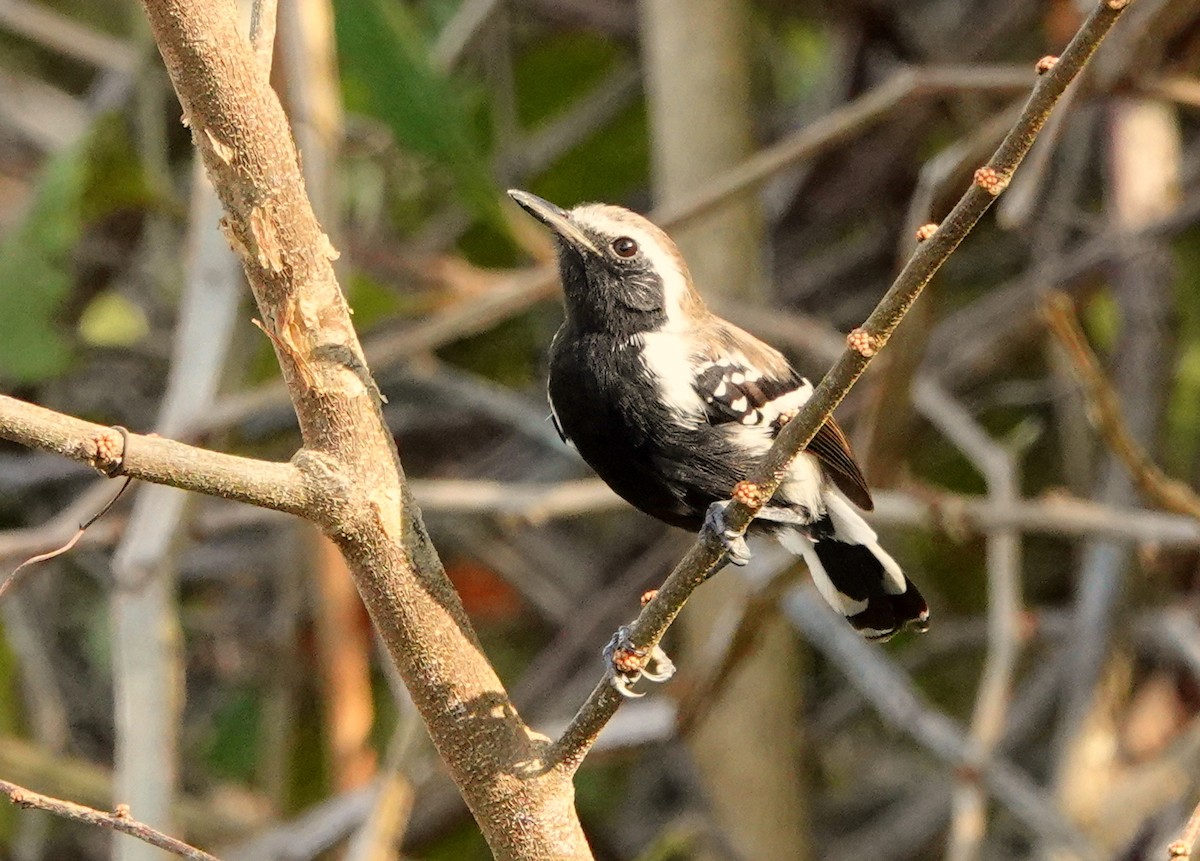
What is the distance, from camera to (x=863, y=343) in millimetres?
1531

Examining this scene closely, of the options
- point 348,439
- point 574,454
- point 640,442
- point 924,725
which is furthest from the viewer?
point 574,454

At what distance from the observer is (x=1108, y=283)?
168 inches

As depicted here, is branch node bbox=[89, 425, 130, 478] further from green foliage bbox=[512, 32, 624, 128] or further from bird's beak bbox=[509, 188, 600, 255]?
green foliage bbox=[512, 32, 624, 128]

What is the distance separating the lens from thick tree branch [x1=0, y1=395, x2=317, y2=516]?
4.52 feet

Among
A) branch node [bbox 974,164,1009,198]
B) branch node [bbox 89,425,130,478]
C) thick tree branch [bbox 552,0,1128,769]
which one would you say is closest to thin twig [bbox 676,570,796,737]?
thick tree branch [bbox 552,0,1128,769]

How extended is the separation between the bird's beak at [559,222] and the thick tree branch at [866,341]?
1062mm

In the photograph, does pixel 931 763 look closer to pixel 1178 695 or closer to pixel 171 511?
pixel 1178 695

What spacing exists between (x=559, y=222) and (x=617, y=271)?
0.45ft

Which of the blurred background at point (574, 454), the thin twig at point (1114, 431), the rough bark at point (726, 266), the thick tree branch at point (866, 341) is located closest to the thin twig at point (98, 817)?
the thick tree branch at point (866, 341)

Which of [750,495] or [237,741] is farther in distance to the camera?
[237,741]

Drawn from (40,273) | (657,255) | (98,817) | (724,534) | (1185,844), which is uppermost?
(40,273)

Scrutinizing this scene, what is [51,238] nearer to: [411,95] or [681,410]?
[411,95]

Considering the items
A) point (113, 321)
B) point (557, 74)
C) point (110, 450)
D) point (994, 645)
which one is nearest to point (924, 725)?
point (994, 645)

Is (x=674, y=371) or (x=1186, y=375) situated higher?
(x=1186, y=375)
